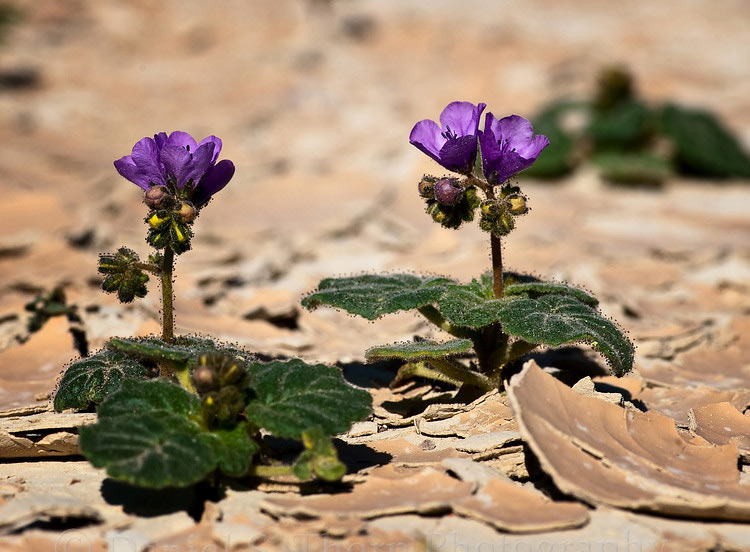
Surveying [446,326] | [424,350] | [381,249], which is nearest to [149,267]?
[424,350]

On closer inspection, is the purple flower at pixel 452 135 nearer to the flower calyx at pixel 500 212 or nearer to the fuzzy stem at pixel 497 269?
the flower calyx at pixel 500 212

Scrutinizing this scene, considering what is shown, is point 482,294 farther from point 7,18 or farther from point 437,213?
point 7,18

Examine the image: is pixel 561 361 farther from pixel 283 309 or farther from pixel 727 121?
pixel 727 121

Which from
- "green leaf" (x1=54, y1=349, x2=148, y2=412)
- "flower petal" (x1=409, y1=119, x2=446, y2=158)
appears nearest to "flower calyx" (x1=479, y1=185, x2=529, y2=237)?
"flower petal" (x1=409, y1=119, x2=446, y2=158)

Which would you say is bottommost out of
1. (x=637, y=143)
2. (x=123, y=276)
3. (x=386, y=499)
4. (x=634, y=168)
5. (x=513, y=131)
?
(x=386, y=499)

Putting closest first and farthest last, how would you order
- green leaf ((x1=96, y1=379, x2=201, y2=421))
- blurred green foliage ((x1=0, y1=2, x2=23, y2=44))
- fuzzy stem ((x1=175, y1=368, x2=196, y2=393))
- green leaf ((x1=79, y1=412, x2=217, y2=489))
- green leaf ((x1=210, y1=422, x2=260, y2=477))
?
green leaf ((x1=79, y1=412, x2=217, y2=489))
green leaf ((x1=210, y1=422, x2=260, y2=477))
green leaf ((x1=96, y1=379, x2=201, y2=421))
fuzzy stem ((x1=175, y1=368, x2=196, y2=393))
blurred green foliage ((x1=0, y1=2, x2=23, y2=44))

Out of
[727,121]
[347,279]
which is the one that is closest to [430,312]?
[347,279]

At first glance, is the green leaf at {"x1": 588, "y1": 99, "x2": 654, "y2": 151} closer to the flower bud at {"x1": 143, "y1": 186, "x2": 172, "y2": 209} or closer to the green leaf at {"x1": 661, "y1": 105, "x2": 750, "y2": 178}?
the green leaf at {"x1": 661, "y1": 105, "x2": 750, "y2": 178}
